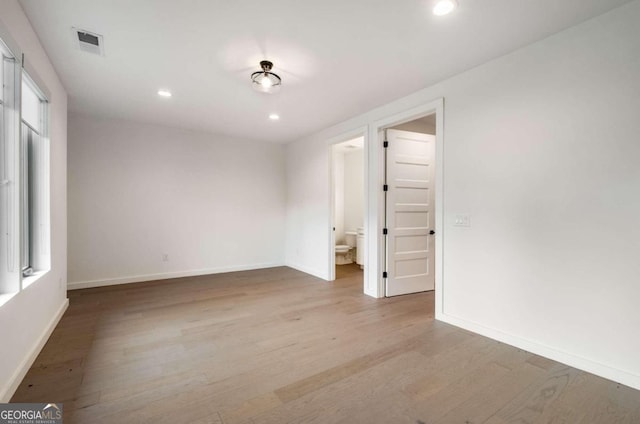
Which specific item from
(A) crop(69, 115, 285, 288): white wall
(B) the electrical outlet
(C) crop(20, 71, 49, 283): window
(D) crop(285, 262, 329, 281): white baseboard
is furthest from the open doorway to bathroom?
(C) crop(20, 71, 49, 283): window

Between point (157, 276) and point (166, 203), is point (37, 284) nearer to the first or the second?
point (157, 276)

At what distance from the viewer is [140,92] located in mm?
3451

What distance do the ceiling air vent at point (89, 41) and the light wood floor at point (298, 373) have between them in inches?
104

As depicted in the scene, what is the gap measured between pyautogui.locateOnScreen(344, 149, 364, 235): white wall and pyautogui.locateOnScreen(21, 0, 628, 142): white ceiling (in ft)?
10.5

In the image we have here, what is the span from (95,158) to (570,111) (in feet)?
19.5

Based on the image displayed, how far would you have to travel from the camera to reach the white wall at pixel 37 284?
5.91 ft

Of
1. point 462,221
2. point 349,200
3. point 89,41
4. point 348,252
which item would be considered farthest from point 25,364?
point 349,200

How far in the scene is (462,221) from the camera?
2.93 metres

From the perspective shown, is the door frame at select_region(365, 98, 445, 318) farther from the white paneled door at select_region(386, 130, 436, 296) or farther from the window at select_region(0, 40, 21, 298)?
the window at select_region(0, 40, 21, 298)

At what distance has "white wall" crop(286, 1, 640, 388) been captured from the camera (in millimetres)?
1983

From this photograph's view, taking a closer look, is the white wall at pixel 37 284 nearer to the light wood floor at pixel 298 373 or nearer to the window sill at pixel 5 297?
the window sill at pixel 5 297

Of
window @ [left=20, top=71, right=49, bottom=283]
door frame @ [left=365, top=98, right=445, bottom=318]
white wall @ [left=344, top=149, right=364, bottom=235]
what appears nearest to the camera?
window @ [left=20, top=71, right=49, bottom=283]

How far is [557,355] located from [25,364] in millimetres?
4077

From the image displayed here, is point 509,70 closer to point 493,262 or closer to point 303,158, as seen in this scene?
point 493,262
